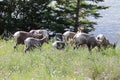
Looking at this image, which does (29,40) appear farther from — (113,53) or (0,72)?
(0,72)

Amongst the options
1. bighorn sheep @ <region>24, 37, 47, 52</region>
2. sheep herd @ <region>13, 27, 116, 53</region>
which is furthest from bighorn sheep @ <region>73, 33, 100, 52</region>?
bighorn sheep @ <region>24, 37, 47, 52</region>

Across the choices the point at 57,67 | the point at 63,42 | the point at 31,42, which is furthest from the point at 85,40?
the point at 57,67

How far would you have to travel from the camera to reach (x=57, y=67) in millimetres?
10055

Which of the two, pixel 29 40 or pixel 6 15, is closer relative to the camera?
pixel 29 40

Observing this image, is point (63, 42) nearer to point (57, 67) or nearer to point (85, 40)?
point (85, 40)

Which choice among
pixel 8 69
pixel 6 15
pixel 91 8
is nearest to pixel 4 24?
pixel 6 15

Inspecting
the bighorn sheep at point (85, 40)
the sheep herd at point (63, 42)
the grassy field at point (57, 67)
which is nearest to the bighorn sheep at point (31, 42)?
the sheep herd at point (63, 42)

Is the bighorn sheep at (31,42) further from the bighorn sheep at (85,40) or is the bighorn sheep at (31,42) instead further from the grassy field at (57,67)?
the bighorn sheep at (85,40)

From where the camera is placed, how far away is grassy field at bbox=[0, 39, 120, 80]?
8.73 m

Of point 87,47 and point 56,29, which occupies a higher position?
point 87,47

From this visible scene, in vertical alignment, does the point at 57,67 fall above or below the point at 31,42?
above

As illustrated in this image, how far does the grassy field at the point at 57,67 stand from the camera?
8.73 metres

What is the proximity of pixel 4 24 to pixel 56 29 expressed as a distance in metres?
3.79

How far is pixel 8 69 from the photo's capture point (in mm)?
10016
